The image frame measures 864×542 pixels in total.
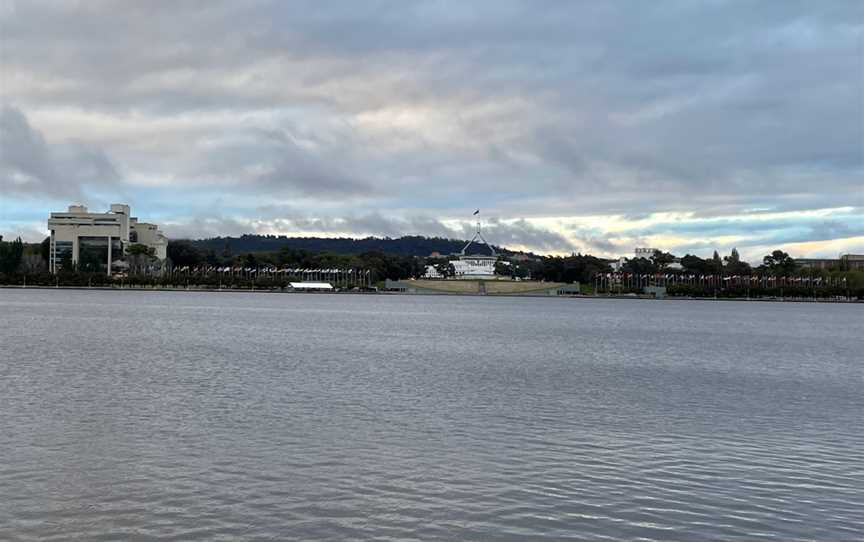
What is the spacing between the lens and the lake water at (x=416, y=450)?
13.8m

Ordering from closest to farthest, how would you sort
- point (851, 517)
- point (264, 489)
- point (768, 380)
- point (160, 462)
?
point (851, 517) → point (264, 489) → point (160, 462) → point (768, 380)

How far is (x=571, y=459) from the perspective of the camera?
1873 cm

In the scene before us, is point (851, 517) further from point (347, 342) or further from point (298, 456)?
A: point (347, 342)

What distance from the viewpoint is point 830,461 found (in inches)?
758

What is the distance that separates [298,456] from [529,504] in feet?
18.7

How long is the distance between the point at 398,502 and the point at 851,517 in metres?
7.56

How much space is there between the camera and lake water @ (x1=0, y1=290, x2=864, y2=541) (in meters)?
13.8

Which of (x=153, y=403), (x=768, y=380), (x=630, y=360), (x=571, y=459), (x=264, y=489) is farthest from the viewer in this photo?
(x=630, y=360)

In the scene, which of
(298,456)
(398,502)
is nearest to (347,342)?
(298,456)

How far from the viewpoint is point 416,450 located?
63.8ft

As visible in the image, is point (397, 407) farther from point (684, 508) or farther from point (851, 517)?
point (851, 517)

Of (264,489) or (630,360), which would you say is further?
(630,360)

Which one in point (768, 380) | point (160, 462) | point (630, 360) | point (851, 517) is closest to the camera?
point (851, 517)

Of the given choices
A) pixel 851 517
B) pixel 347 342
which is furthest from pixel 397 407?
pixel 347 342
